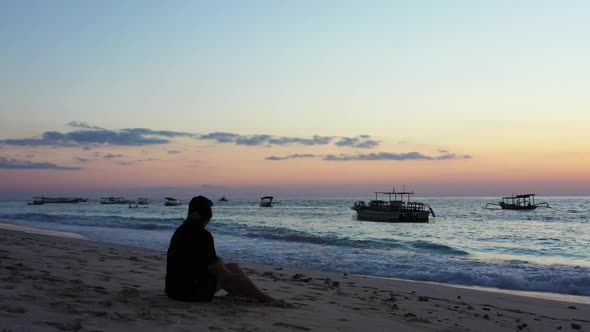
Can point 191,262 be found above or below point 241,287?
above

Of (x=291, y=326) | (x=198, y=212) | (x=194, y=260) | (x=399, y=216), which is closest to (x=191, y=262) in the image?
(x=194, y=260)

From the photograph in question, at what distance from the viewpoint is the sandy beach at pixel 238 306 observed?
459cm

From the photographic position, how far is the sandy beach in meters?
4.59

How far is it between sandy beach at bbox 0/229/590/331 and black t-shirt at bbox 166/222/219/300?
0.17 m

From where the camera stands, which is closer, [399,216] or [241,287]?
[241,287]

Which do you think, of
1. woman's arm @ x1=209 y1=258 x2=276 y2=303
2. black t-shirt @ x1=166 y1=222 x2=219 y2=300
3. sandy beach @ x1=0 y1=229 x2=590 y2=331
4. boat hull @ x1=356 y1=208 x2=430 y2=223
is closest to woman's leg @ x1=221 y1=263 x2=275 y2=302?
woman's arm @ x1=209 y1=258 x2=276 y2=303

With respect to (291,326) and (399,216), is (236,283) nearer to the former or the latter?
(291,326)

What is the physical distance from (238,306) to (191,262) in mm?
754

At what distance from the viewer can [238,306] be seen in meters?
5.71

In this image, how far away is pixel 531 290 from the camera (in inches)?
461

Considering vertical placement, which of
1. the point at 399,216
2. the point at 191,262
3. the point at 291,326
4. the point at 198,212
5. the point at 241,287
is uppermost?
the point at 198,212

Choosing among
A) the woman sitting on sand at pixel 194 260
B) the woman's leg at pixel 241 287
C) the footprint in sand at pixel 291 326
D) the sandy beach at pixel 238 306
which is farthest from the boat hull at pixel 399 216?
the footprint in sand at pixel 291 326

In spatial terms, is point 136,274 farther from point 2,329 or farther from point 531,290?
point 531,290

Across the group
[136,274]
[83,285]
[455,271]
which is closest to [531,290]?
[455,271]
